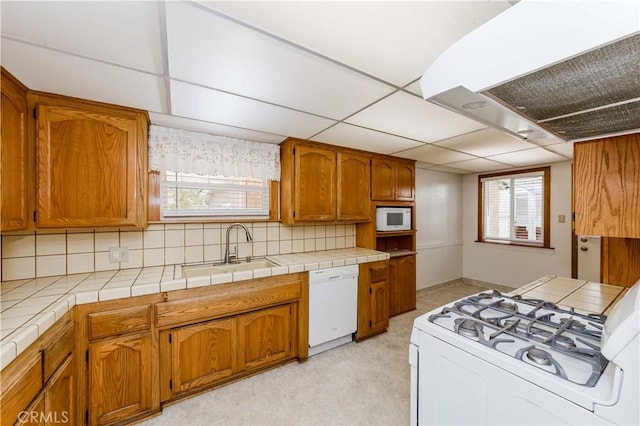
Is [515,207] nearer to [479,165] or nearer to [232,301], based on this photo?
[479,165]

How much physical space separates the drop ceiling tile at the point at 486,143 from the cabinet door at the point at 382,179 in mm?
710

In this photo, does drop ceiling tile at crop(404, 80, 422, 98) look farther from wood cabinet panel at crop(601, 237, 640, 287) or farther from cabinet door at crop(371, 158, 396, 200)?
wood cabinet panel at crop(601, 237, 640, 287)

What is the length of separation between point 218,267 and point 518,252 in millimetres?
4358

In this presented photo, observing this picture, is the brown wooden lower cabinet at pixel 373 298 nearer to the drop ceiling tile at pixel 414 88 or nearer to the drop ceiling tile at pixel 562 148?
the drop ceiling tile at pixel 414 88

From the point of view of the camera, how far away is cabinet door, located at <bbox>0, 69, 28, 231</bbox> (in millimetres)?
1371

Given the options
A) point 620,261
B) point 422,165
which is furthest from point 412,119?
point 422,165

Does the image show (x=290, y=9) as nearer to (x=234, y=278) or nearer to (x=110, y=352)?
(x=234, y=278)

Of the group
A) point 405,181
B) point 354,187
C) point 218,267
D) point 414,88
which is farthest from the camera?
point 405,181

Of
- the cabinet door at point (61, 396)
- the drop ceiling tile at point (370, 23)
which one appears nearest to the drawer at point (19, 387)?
the cabinet door at point (61, 396)

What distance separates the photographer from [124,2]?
93cm

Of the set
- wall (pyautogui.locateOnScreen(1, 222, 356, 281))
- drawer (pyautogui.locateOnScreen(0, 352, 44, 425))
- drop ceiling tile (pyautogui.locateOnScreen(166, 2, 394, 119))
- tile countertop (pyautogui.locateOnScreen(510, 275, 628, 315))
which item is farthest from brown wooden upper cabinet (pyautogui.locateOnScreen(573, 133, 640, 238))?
drawer (pyautogui.locateOnScreen(0, 352, 44, 425))

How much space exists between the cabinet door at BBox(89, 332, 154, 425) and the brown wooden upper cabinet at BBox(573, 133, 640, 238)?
2.69 meters

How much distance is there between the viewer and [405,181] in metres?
3.49

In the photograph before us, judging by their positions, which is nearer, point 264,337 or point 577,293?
point 577,293
